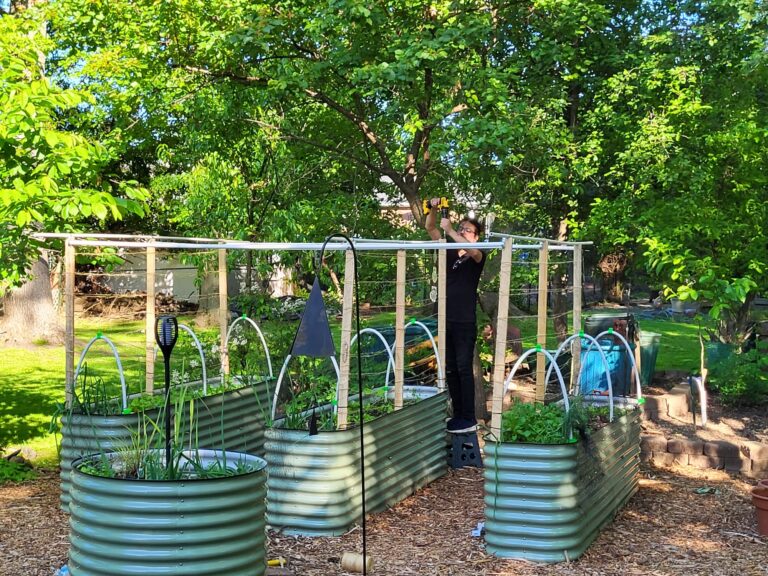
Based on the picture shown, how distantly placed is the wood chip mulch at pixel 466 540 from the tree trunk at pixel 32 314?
10250 millimetres

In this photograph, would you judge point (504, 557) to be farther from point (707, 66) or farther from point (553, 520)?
point (707, 66)

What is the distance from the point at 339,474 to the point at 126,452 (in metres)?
1.72

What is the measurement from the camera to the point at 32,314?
16188mm

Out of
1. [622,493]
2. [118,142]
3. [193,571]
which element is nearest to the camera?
[193,571]

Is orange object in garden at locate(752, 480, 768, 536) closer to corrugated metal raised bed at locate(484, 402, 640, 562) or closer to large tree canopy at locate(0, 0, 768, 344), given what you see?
corrugated metal raised bed at locate(484, 402, 640, 562)

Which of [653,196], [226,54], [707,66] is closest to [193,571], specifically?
[226,54]

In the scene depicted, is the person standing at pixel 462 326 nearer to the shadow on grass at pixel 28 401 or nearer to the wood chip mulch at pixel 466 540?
the wood chip mulch at pixel 466 540

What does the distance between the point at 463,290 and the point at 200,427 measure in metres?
2.41

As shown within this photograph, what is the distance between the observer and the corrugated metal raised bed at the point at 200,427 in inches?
208

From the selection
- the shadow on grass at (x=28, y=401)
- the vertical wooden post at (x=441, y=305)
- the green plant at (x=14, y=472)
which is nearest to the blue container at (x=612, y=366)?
the vertical wooden post at (x=441, y=305)

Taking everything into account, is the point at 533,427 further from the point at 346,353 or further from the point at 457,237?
the point at 457,237

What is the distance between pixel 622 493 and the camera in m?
5.92

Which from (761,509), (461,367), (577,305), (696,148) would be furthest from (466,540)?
(696,148)

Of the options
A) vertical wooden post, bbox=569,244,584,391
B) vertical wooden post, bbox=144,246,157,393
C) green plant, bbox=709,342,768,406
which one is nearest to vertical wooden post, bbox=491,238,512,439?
vertical wooden post, bbox=569,244,584,391
